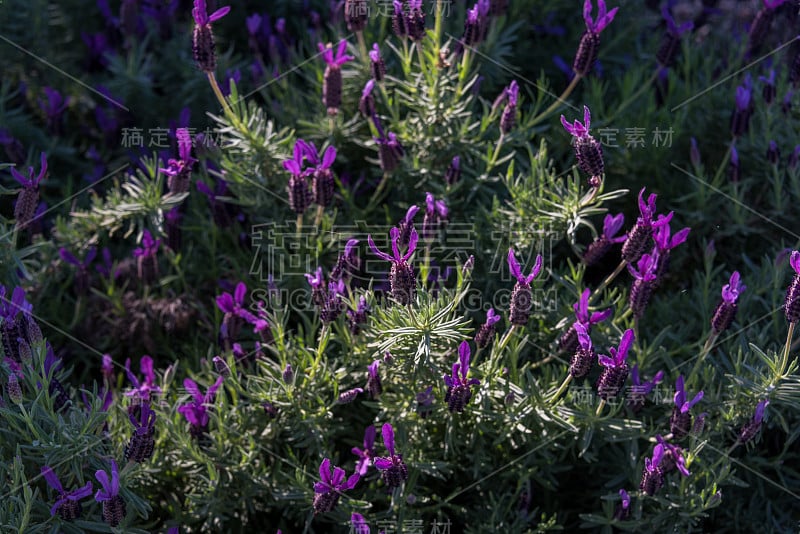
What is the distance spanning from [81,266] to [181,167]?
0.44 meters

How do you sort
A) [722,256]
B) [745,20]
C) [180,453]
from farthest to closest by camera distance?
1. [745,20]
2. [722,256]
3. [180,453]

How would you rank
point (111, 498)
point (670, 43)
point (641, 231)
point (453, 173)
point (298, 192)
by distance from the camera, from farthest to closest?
1. point (670, 43)
2. point (453, 173)
3. point (298, 192)
4. point (641, 231)
5. point (111, 498)

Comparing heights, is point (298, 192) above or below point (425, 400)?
above

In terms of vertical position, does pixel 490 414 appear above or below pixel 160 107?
below

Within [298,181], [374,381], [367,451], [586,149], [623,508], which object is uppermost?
[586,149]

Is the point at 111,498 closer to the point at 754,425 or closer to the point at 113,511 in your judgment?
the point at 113,511

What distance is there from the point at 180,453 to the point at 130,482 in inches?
5.9

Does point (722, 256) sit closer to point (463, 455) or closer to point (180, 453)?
point (463, 455)

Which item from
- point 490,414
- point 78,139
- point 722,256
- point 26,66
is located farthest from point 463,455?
point 26,66

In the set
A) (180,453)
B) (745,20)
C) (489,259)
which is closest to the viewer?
(180,453)

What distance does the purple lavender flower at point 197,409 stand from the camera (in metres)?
1.70

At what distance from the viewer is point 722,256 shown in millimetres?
2234

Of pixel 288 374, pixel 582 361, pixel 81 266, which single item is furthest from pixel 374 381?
pixel 81 266

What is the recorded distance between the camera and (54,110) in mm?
2320
